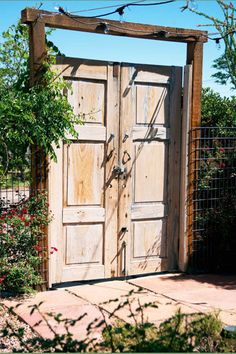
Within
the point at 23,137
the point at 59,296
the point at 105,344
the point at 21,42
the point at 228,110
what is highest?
the point at 21,42

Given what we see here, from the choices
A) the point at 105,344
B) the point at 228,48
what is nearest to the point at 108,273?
the point at 105,344

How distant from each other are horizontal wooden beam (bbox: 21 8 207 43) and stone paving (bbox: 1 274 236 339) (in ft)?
8.62

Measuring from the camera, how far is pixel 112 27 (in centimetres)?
575

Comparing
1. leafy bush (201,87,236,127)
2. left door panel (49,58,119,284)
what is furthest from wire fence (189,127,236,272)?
left door panel (49,58,119,284)

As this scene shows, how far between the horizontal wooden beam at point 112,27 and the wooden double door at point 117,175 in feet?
1.09

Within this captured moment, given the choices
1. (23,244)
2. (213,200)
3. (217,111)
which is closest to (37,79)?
(23,244)

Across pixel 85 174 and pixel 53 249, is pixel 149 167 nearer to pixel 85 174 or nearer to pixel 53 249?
pixel 85 174

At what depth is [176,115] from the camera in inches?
248

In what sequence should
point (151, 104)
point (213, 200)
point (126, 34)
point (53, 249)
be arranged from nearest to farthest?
point (53, 249) → point (126, 34) → point (151, 104) → point (213, 200)

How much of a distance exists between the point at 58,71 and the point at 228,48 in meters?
3.63

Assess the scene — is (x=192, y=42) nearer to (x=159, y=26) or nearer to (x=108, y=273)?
(x=159, y=26)

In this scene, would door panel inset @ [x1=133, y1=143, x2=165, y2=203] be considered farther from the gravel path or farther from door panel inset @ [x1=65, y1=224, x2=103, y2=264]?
the gravel path

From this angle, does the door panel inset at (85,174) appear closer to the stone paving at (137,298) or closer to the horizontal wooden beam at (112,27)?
the stone paving at (137,298)

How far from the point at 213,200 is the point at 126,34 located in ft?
7.01
